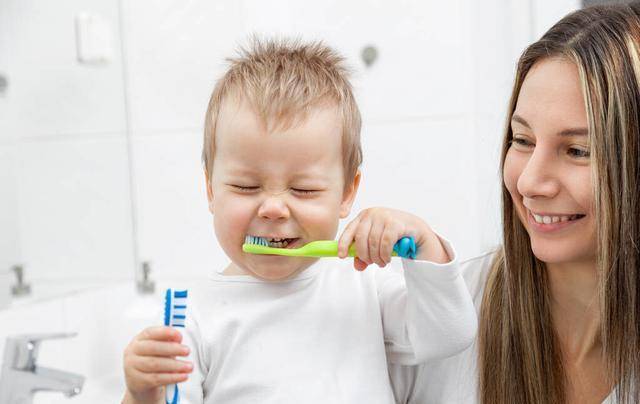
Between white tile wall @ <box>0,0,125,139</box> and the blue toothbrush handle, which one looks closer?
the blue toothbrush handle

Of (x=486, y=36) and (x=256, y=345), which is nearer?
(x=256, y=345)

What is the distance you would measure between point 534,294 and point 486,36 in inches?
28.8

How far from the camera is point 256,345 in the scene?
84 centimetres

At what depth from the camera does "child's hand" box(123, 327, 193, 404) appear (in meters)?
0.69

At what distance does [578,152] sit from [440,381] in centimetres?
33

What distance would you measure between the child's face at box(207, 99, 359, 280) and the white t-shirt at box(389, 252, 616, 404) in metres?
0.22

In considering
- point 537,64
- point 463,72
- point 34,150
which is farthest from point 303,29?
point 537,64

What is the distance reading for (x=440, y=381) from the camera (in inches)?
37.6

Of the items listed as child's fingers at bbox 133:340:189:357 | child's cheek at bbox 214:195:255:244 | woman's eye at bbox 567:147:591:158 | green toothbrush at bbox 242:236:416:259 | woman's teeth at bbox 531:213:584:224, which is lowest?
child's fingers at bbox 133:340:189:357

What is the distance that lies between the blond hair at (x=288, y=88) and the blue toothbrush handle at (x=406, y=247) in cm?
14

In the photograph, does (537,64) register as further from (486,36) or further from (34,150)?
(34,150)

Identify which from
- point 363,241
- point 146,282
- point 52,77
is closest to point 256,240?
point 363,241

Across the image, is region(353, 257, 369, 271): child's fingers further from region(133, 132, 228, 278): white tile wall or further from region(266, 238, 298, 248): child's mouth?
region(133, 132, 228, 278): white tile wall

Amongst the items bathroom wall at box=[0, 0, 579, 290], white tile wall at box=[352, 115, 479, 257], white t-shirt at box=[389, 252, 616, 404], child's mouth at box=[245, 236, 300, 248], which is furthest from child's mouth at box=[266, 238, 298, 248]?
white tile wall at box=[352, 115, 479, 257]
